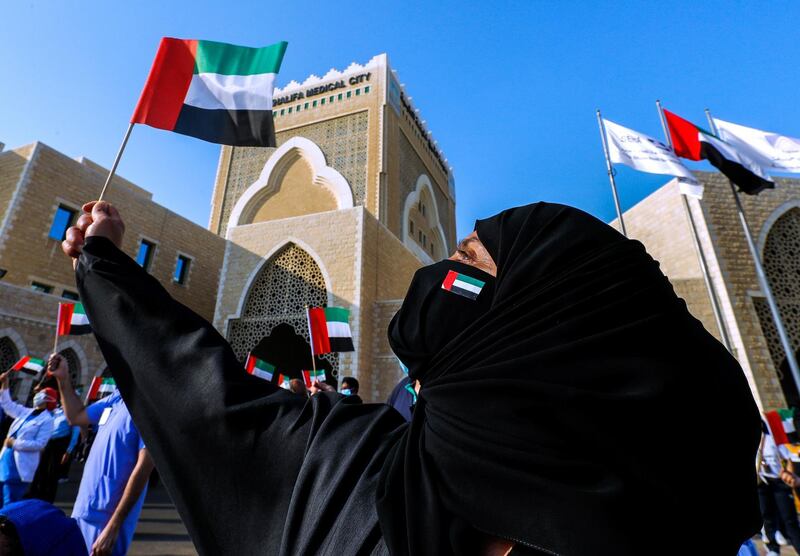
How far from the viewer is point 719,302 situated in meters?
7.94

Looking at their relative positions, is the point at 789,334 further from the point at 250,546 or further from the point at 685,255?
the point at 250,546

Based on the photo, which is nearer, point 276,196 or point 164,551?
point 164,551

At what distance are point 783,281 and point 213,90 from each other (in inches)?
415

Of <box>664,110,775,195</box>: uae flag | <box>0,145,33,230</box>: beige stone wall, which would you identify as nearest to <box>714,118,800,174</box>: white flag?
<box>664,110,775,195</box>: uae flag

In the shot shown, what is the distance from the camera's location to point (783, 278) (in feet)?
28.0

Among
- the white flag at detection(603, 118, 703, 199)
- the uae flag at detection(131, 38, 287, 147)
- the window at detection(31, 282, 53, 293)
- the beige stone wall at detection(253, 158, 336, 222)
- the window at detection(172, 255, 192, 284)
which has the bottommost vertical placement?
the uae flag at detection(131, 38, 287, 147)

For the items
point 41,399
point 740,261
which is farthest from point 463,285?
point 740,261

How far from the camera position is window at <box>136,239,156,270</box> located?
11898 mm

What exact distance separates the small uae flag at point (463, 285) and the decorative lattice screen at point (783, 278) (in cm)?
987

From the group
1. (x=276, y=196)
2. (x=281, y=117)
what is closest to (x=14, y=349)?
(x=276, y=196)

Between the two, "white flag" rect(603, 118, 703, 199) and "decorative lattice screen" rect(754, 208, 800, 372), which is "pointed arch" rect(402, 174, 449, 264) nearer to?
"white flag" rect(603, 118, 703, 199)

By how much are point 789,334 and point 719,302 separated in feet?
5.31

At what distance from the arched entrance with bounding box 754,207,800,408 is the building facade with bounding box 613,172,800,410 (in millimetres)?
14

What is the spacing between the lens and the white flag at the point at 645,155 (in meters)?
6.04
